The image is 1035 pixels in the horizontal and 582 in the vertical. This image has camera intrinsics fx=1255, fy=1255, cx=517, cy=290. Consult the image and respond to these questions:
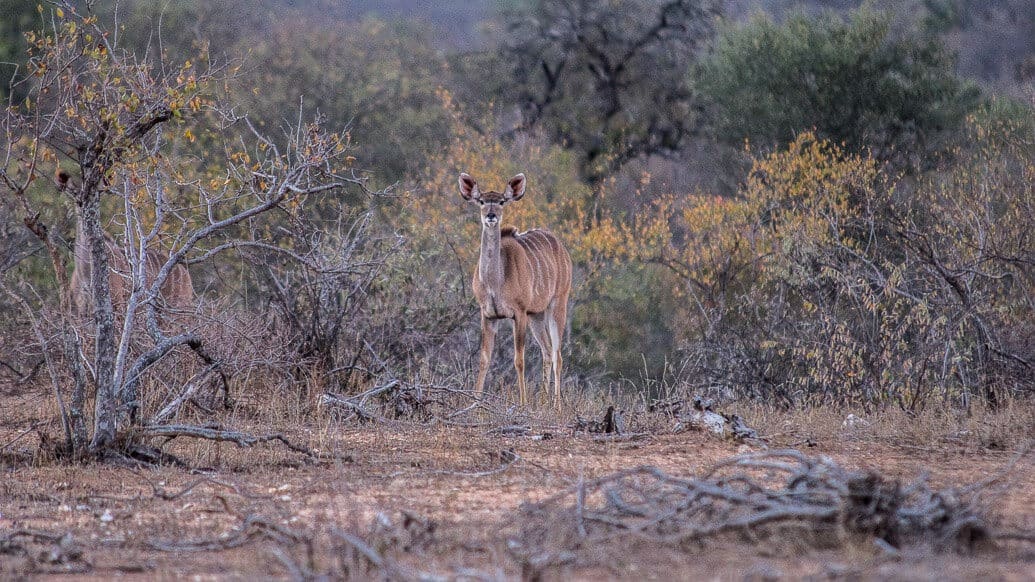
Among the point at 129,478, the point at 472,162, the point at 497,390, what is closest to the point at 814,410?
the point at 497,390

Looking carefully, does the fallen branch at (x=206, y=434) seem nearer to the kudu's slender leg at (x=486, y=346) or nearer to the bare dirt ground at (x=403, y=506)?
the bare dirt ground at (x=403, y=506)

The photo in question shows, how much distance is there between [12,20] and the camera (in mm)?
21344

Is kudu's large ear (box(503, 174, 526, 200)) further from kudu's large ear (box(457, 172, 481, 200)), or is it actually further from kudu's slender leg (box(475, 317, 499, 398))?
kudu's slender leg (box(475, 317, 499, 398))

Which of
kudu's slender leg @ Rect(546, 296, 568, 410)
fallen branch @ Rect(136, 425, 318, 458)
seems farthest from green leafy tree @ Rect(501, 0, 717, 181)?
fallen branch @ Rect(136, 425, 318, 458)

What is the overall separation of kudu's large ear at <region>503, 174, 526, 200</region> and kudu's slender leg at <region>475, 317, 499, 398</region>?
114cm

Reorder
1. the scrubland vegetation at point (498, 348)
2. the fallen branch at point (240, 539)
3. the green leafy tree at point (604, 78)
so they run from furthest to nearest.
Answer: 1. the green leafy tree at point (604, 78)
2. the fallen branch at point (240, 539)
3. the scrubland vegetation at point (498, 348)

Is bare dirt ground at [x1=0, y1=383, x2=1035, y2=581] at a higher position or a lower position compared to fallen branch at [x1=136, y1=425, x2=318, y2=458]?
lower

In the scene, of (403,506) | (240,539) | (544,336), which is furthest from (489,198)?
(240,539)

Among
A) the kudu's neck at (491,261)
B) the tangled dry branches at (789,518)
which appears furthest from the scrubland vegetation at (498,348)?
the kudu's neck at (491,261)

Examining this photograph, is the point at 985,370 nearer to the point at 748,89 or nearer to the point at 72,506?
the point at 72,506

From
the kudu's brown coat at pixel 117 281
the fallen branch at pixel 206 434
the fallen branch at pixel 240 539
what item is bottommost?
the fallen branch at pixel 240 539

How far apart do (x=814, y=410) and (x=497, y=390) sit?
10.9ft

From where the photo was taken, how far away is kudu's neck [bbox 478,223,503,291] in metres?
11.1

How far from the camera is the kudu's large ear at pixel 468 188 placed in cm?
1120
